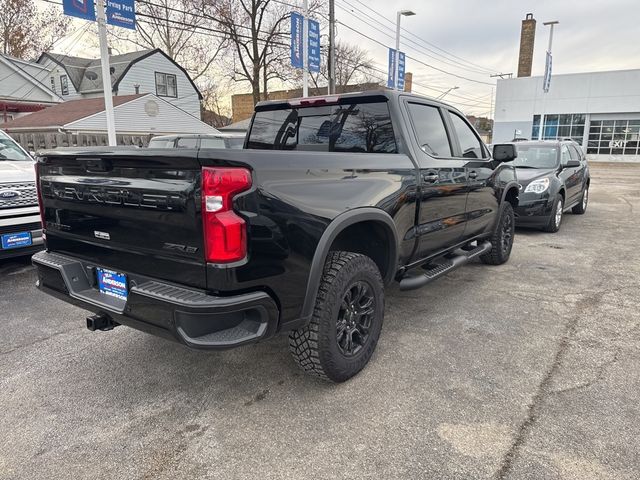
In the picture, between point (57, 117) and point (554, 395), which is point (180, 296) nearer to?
point (554, 395)

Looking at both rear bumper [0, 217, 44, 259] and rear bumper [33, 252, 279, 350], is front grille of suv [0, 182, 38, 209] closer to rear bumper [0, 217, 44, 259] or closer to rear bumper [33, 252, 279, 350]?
rear bumper [0, 217, 44, 259]

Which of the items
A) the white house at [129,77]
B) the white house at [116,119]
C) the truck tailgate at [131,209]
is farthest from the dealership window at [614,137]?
the truck tailgate at [131,209]

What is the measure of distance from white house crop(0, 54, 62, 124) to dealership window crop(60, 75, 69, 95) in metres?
2.18

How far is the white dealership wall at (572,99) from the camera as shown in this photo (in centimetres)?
3136

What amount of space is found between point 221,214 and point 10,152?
552 cm

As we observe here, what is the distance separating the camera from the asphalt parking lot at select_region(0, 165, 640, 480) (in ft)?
7.79

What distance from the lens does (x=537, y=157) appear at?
8953 mm

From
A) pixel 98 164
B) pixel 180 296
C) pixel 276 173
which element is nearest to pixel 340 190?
pixel 276 173

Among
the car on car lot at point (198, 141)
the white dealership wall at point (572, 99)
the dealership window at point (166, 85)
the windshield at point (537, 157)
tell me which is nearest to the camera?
the windshield at point (537, 157)

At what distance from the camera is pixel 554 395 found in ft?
9.77

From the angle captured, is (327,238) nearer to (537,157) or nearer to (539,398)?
(539,398)

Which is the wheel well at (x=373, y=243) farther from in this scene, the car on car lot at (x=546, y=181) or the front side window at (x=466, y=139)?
the car on car lot at (x=546, y=181)

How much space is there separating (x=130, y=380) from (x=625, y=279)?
216 inches

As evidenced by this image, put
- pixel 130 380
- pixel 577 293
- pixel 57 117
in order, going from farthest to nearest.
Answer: pixel 57 117 → pixel 577 293 → pixel 130 380
